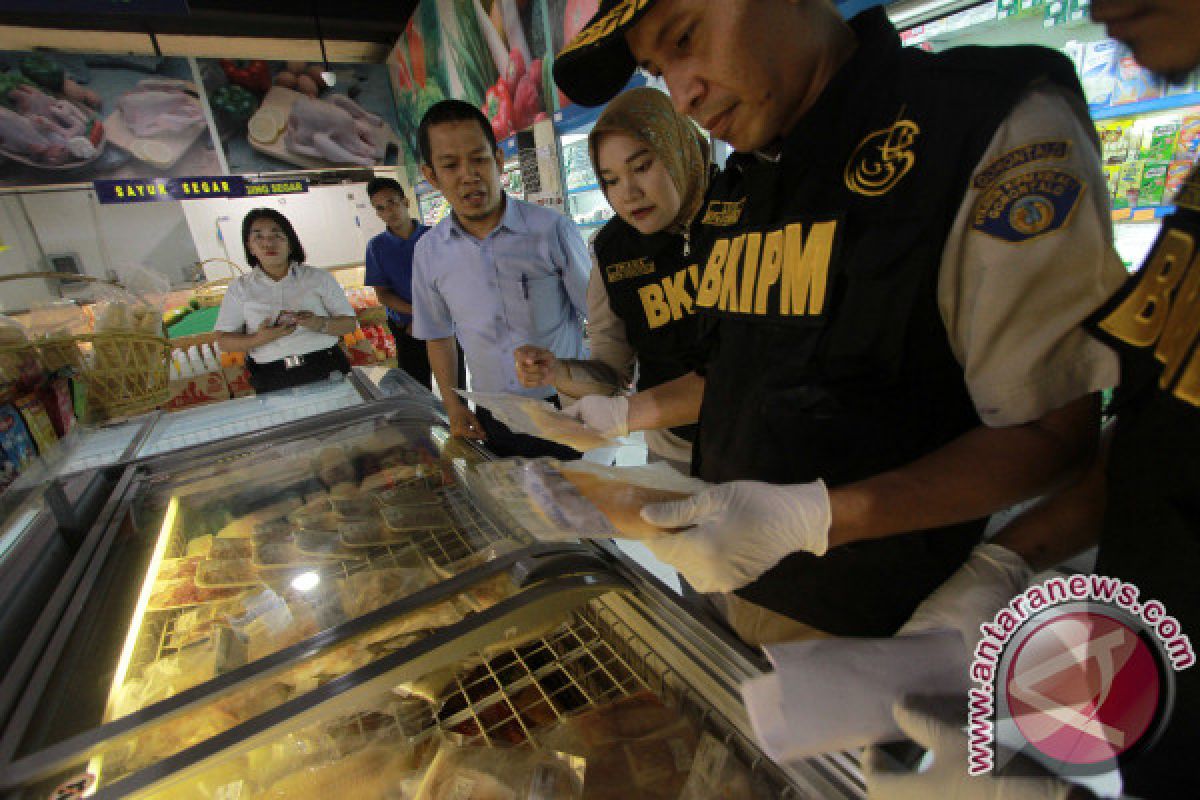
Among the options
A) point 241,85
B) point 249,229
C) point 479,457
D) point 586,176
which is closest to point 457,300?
point 479,457

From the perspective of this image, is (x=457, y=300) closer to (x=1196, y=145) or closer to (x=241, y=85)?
(x=1196, y=145)

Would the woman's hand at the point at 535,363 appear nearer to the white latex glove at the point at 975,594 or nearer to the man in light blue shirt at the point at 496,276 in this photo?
the man in light blue shirt at the point at 496,276

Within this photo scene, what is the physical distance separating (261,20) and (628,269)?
1036 centimetres

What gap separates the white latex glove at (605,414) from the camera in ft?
4.86

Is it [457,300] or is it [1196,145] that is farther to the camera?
[457,300]

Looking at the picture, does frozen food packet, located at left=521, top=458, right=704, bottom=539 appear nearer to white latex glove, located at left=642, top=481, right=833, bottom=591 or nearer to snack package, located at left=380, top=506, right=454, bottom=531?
white latex glove, located at left=642, top=481, right=833, bottom=591

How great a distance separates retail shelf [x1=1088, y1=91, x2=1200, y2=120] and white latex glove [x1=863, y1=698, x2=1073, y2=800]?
2.03 meters

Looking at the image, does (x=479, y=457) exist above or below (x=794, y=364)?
below

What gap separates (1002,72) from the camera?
2.18 feet

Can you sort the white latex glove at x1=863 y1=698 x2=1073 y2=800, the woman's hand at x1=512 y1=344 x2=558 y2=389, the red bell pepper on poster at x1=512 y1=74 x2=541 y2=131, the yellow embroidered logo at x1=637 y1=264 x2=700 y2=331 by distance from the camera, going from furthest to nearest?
the red bell pepper on poster at x1=512 y1=74 x2=541 y2=131 < the woman's hand at x1=512 y1=344 x2=558 y2=389 < the yellow embroidered logo at x1=637 y1=264 x2=700 y2=331 < the white latex glove at x1=863 y1=698 x2=1073 y2=800

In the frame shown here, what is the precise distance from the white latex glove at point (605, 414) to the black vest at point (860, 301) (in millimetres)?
488

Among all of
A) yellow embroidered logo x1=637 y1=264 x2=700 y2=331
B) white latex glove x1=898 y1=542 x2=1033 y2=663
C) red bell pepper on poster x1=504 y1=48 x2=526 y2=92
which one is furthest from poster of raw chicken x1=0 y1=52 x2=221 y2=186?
white latex glove x1=898 y1=542 x2=1033 y2=663

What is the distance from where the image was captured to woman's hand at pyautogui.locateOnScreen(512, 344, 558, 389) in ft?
6.02

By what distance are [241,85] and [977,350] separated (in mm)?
11966
